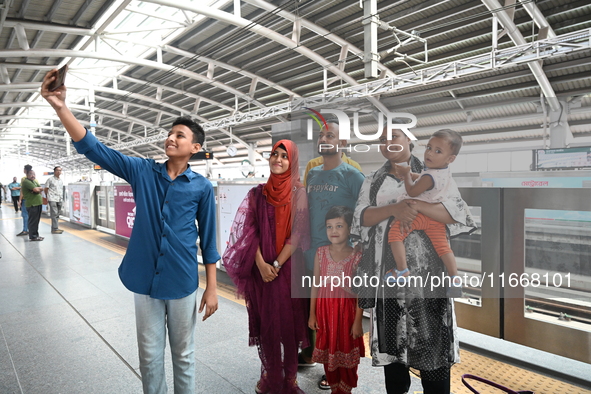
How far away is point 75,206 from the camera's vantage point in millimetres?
10812

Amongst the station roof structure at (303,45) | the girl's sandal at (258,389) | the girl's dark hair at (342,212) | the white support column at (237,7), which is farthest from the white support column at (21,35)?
the girl's dark hair at (342,212)

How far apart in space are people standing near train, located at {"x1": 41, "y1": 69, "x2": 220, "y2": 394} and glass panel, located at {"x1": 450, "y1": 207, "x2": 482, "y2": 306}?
4.19 ft

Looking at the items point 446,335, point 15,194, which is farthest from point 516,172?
point 15,194

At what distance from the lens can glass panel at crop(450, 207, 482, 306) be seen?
5.84 ft

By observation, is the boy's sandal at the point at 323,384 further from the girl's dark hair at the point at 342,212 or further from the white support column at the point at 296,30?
the white support column at the point at 296,30

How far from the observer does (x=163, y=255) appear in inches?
68.6

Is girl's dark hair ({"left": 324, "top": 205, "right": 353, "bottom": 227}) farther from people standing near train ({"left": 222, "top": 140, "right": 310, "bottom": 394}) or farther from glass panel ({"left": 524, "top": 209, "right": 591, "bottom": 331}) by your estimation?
glass panel ({"left": 524, "top": 209, "right": 591, "bottom": 331})

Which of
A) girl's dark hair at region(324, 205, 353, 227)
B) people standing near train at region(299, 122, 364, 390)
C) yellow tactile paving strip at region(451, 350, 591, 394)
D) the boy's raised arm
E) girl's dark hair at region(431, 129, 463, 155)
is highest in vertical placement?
the boy's raised arm

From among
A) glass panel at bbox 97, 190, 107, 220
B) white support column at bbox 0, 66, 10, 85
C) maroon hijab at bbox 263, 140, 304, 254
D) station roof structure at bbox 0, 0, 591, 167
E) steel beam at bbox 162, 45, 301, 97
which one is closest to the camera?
maroon hijab at bbox 263, 140, 304, 254

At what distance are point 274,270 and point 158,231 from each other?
666 mm

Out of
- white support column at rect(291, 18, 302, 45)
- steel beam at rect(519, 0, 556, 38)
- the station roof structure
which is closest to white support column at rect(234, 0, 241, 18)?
the station roof structure

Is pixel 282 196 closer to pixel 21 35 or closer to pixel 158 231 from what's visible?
pixel 158 231

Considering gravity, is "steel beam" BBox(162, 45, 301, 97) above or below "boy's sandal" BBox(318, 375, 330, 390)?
above

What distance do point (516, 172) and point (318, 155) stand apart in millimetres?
797
